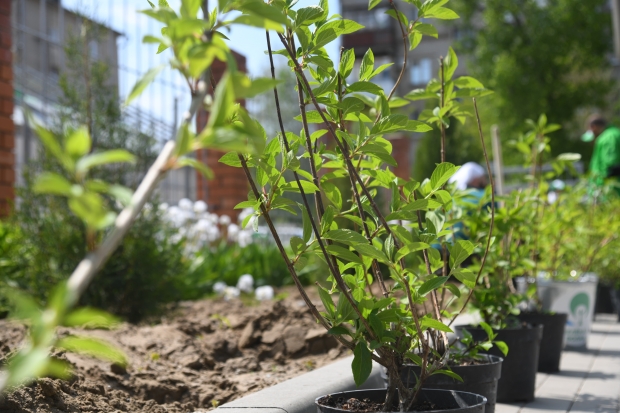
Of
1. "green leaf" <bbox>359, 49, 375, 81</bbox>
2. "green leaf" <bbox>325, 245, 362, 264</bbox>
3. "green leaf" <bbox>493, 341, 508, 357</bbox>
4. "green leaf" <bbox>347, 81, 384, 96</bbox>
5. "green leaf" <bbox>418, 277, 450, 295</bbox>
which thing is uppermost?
"green leaf" <bbox>359, 49, 375, 81</bbox>

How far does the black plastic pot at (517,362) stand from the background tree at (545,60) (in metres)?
21.7

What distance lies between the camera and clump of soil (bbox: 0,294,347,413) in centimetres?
227

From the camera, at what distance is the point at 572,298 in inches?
181

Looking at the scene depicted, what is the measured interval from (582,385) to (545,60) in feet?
74.1

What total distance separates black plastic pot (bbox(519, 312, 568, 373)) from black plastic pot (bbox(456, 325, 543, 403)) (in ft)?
1.97

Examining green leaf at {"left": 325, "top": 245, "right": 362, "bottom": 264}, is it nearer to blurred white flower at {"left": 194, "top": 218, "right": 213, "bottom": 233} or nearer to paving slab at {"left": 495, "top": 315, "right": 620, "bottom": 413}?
paving slab at {"left": 495, "top": 315, "right": 620, "bottom": 413}

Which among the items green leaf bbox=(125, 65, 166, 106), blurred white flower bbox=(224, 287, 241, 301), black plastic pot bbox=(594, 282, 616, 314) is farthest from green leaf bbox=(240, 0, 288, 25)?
black plastic pot bbox=(594, 282, 616, 314)

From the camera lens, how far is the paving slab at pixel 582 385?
3.16 m

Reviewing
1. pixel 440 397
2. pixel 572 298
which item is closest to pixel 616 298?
pixel 572 298

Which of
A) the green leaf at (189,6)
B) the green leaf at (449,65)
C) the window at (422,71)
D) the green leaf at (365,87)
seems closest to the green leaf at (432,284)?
the green leaf at (365,87)

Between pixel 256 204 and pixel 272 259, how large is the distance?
237 inches

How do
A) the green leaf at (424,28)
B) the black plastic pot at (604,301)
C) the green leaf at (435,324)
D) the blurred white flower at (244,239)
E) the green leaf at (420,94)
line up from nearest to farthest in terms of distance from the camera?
the green leaf at (435,324) → the green leaf at (424,28) → the green leaf at (420,94) → the black plastic pot at (604,301) → the blurred white flower at (244,239)

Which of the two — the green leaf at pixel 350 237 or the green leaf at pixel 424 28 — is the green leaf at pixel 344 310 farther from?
the green leaf at pixel 424 28

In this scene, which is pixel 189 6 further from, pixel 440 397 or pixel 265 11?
pixel 440 397
